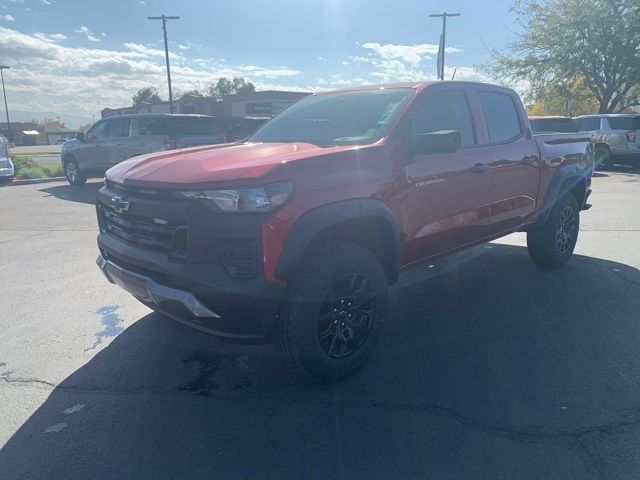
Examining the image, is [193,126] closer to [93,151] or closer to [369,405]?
[93,151]

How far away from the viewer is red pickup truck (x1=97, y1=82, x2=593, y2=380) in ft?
9.25

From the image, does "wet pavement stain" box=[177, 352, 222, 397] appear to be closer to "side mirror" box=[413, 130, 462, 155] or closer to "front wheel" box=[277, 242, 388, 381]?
"front wheel" box=[277, 242, 388, 381]

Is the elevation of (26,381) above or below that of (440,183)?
below

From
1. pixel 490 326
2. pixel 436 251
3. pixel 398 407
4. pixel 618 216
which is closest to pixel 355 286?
pixel 398 407

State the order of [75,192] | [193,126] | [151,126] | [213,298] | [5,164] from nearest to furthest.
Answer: [213,298] < [151,126] < [193,126] < [75,192] < [5,164]

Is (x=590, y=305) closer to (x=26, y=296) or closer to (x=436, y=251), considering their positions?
(x=436, y=251)

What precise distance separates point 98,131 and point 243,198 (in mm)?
12567

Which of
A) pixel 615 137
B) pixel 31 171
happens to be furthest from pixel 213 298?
pixel 615 137

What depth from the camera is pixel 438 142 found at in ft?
11.4

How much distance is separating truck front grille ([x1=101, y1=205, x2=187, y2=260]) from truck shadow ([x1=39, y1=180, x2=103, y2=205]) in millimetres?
8518

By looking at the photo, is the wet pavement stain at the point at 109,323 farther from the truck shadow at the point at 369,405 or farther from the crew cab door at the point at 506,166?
the crew cab door at the point at 506,166

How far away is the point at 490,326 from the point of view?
13.8 ft

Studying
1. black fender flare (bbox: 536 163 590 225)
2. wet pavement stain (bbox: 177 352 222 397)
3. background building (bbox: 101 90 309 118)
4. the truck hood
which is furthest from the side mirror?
background building (bbox: 101 90 309 118)

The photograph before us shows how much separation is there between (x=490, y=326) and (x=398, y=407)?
1.51 metres
